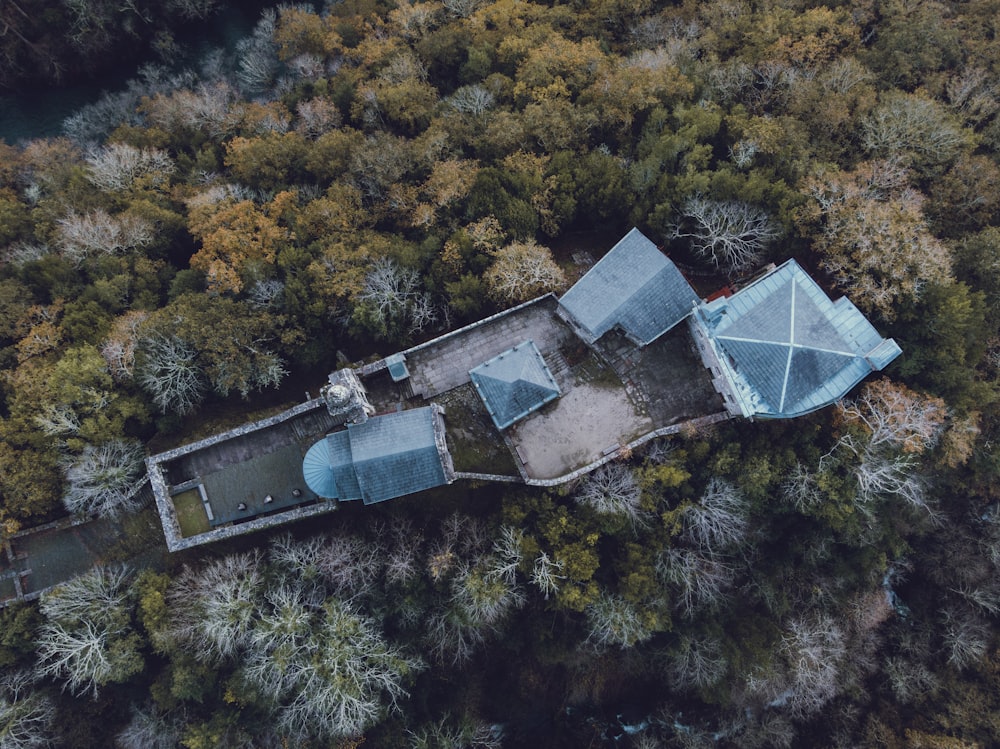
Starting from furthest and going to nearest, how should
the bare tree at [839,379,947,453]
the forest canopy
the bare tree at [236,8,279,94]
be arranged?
the bare tree at [236,8,279,94]
the forest canopy
the bare tree at [839,379,947,453]

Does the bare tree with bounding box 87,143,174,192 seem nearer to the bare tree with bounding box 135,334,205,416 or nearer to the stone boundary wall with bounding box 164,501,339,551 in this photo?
the bare tree with bounding box 135,334,205,416

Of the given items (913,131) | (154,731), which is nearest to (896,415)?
(913,131)

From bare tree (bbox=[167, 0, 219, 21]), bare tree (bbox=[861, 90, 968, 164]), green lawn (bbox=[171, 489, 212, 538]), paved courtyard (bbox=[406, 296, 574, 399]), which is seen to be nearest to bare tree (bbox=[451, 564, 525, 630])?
paved courtyard (bbox=[406, 296, 574, 399])

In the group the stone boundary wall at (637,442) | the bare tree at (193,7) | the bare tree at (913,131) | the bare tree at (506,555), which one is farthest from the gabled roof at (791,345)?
the bare tree at (193,7)

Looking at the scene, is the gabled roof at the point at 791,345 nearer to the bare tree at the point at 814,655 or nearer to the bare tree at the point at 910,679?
the bare tree at the point at 814,655

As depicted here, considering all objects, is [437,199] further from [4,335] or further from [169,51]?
[169,51]

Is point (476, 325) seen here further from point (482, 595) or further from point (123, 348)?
point (123, 348)
